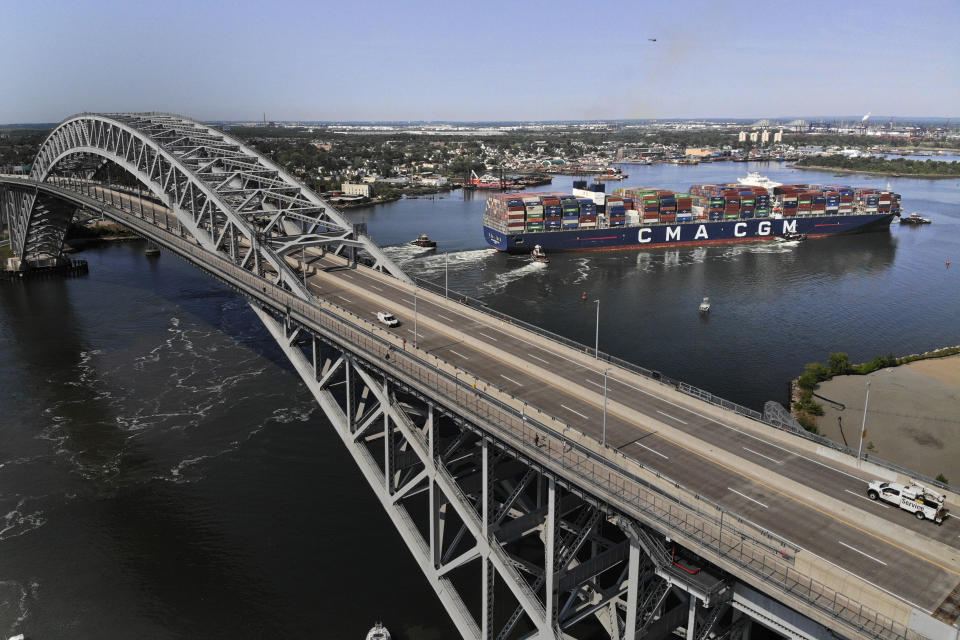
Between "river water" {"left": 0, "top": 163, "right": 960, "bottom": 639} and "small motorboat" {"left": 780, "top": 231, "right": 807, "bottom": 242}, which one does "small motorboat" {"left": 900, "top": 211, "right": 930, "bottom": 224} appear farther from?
"river water" {"left": 0, "top": 163, "right": 960, "bottom": 639}

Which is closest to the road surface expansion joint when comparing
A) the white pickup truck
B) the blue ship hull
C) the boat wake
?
the white pickup truck

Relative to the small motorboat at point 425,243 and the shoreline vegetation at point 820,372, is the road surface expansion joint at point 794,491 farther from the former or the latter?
the small motorboat at point 425,243

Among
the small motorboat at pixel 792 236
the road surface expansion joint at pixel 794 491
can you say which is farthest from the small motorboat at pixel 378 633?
the small motorboat at pixel 792 236

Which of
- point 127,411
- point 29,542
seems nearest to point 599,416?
point 29,542

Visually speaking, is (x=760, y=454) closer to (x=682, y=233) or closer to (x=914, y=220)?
(x=682, y=233)

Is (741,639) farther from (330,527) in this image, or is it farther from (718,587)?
(330,527)
